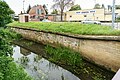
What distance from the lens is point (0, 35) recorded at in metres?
6.08

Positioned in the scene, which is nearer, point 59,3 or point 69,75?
point 69,75

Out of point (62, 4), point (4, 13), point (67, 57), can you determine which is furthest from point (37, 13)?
point (4, 13)

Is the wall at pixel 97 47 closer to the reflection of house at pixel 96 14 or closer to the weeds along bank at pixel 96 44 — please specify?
the weeds along bank at pixel 96 44

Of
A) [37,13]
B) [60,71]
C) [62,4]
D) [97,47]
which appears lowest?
[60,71]

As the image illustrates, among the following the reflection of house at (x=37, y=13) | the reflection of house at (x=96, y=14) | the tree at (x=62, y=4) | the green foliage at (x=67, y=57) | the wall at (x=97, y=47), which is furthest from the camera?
the reflection of house at (x=37, y=13)

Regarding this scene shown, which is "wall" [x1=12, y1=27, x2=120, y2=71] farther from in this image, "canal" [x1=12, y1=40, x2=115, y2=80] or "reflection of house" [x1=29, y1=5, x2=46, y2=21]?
"reflection of house" [x1=29, y1=5, x2=46, y2=21]

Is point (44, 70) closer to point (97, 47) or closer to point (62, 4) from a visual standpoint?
point (97, 47)

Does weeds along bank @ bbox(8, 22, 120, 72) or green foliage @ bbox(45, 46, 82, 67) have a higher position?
weeds along bank @ bbox(8, 22, 120, 72)

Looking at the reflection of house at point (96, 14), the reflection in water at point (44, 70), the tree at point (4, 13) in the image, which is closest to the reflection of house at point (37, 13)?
the reflection of house at point (96, 14)

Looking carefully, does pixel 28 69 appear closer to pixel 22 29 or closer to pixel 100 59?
pixel 100 59

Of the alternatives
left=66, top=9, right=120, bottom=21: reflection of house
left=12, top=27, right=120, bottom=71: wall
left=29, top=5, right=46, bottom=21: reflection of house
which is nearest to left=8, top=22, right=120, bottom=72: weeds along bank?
left=12, top=27, right=120, bottom=71: wall

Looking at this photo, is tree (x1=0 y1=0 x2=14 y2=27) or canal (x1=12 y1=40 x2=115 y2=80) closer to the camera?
tree (x1=0 y1=0 x2=14 y2=27)

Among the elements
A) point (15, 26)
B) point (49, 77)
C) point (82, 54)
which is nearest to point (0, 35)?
point (49, 77)

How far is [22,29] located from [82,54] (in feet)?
41.0
